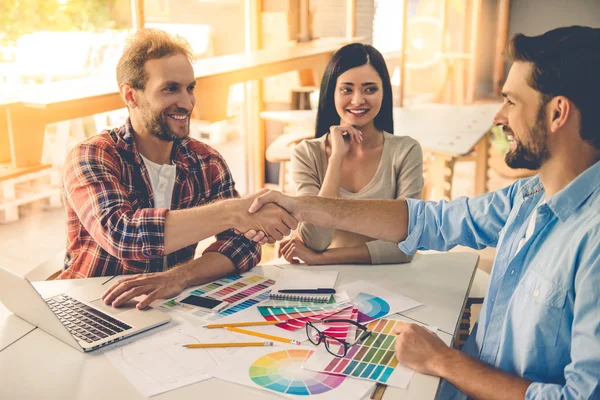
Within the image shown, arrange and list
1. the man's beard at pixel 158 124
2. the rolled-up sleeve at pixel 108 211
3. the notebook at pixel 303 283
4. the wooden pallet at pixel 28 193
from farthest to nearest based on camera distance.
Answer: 1. the wooden pallet at pixel 28 193
2. the man's beard at pixel 158 124
3. the rolled-up sleeve at pixel 108 211
4. the notebook at pixel 303 283

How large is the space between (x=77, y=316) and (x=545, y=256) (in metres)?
1.08

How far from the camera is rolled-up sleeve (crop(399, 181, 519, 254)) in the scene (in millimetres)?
1604

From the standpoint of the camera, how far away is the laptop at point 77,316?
4.37 ft

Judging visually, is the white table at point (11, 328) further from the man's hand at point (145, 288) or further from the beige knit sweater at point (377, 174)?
the beige knit sweater at point (377, 174)

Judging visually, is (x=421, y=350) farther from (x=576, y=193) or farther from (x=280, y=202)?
(x=280, y=202)

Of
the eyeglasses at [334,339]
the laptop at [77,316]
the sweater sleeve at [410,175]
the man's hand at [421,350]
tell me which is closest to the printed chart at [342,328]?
the eyeglasses at [334,339]

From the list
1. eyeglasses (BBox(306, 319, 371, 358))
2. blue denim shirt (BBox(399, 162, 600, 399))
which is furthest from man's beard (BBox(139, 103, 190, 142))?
blue denim shirt (BBox(399, 162, 600, 399))

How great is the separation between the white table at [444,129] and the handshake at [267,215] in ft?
6.81

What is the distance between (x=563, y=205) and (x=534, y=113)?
21 cm

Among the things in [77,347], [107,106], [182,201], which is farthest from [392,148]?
[77,347]

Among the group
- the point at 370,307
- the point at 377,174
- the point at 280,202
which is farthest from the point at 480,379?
the point at 377,174

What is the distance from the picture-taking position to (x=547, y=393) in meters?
1.11

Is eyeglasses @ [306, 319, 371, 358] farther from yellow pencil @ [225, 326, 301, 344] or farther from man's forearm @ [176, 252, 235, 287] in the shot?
man's forearm @ [176, 252, 235, 287]

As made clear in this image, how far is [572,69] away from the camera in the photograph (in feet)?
4.12
